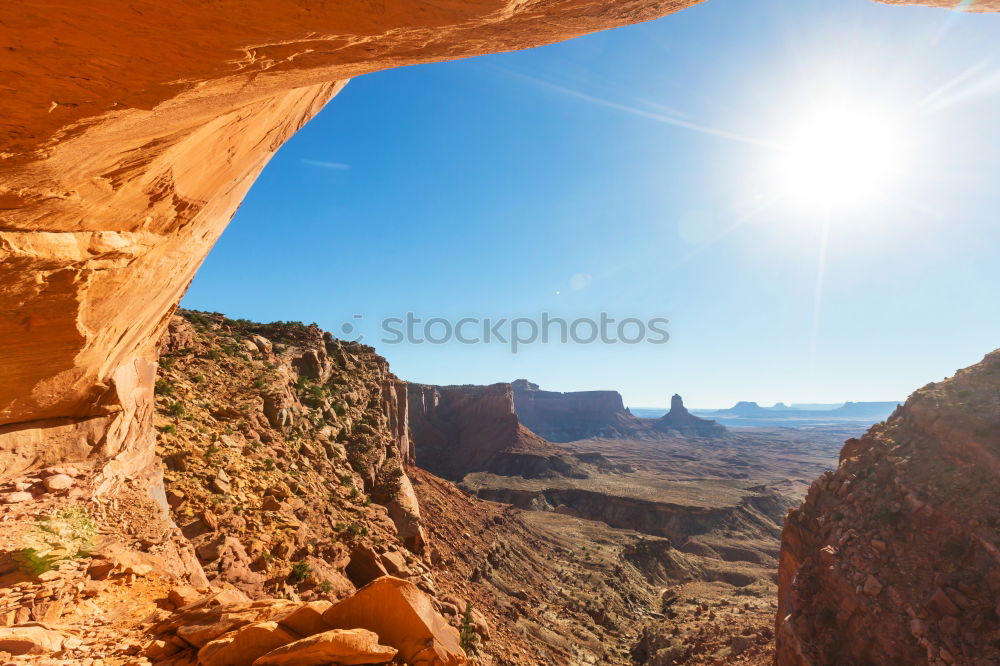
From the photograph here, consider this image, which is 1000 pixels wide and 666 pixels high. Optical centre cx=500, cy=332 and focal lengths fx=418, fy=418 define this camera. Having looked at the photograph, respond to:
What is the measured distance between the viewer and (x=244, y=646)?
4230 millimetres

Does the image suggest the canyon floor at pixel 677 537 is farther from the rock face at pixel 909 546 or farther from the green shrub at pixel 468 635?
the green shrub at pixel 468 635

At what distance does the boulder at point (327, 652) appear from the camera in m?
3.93

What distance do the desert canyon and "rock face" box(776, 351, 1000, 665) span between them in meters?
0.07

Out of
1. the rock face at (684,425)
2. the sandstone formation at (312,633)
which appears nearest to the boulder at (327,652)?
the sandstone formation at (312,633)

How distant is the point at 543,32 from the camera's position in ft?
13.0

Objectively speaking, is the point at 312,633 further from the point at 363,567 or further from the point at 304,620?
the point at 363,567

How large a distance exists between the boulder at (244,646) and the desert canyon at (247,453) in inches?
0.8

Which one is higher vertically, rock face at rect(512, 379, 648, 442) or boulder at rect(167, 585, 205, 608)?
boulder at rect(167, 585, 205, 608)

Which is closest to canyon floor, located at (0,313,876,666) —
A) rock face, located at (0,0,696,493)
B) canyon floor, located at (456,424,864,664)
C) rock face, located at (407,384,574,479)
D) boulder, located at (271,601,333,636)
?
boulder, located at (271,601,333,636)

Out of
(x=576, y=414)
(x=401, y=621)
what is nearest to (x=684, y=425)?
(x=576, y=414)

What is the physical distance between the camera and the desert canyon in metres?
3.14

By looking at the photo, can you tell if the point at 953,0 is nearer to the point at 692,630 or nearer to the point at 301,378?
the point at 301,378

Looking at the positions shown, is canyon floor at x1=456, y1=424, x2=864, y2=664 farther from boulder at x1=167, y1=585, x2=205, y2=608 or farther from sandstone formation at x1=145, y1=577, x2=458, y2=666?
boulder at x1=167, y1=585, x2=205, y2=608

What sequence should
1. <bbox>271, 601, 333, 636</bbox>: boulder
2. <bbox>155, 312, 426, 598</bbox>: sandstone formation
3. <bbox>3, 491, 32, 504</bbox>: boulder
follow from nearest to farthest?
<bbox>271, 601, 333, 636</bbox>: boulder → <bbox>3, 491, 32, 504</bbox>: boulder → <bbox>155, 312, 426, 598</bbox>: sandstone formation
